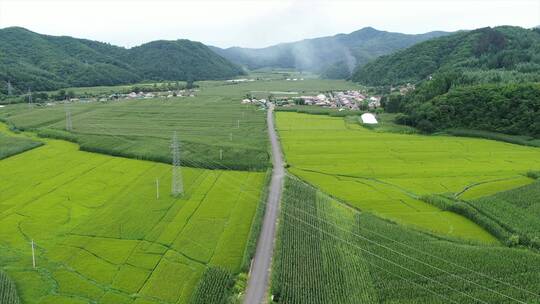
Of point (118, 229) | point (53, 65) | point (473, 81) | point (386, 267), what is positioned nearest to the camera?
point (386, 267)

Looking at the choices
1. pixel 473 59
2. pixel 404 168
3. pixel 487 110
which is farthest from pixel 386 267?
pixel 473 59

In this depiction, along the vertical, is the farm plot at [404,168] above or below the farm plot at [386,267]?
above

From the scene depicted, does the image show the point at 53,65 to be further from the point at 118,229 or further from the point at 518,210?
the point at 518,210

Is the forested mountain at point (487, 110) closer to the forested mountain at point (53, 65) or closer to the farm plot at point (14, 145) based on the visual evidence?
the farm plot at point (14, 145)

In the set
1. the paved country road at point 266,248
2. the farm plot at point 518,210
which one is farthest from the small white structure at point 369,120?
the farm plot at point 518,210

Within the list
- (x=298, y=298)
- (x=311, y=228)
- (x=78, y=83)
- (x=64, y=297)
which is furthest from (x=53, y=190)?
(x=78, y=83)

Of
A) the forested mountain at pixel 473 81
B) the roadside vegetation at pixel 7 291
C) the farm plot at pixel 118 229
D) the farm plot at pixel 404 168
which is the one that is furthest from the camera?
the forested mountain at pixel 473 81

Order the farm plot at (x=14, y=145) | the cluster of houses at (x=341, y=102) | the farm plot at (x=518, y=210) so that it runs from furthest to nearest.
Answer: the cluster of houses at (x=341, y=102)
the farm plot at (x=14, y=145)
the farm plot at (x=518, y=210)
